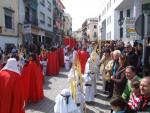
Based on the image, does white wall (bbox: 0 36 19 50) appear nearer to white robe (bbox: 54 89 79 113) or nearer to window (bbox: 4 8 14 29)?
window (bbox: 4 8 14 29)

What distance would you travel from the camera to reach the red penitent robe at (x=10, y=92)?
650 centimetres

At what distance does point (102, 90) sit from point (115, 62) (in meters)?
3.95

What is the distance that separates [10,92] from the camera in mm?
6598

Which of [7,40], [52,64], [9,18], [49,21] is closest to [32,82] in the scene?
[52,64]

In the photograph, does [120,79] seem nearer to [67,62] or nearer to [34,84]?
[34,84]

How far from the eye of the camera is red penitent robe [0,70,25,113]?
6.50 m

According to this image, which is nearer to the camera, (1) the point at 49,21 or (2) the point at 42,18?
(2) the point at 42,18

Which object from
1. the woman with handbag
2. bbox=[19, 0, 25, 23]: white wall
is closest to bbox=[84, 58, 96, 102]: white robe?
the woman with handbag

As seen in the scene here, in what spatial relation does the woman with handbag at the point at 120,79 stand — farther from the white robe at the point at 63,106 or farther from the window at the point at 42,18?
the window at the point at 42,18

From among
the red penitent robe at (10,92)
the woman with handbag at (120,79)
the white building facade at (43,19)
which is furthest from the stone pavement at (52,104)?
the white building facade at (43,19)

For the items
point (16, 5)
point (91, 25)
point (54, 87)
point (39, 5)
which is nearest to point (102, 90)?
point (54, 87)

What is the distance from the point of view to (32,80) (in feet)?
35.1

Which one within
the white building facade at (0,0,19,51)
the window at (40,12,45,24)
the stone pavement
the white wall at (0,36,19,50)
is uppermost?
the window at (40,12,45,24)

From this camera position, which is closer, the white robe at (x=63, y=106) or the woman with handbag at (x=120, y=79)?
the white robe at (x=63, y=106)
